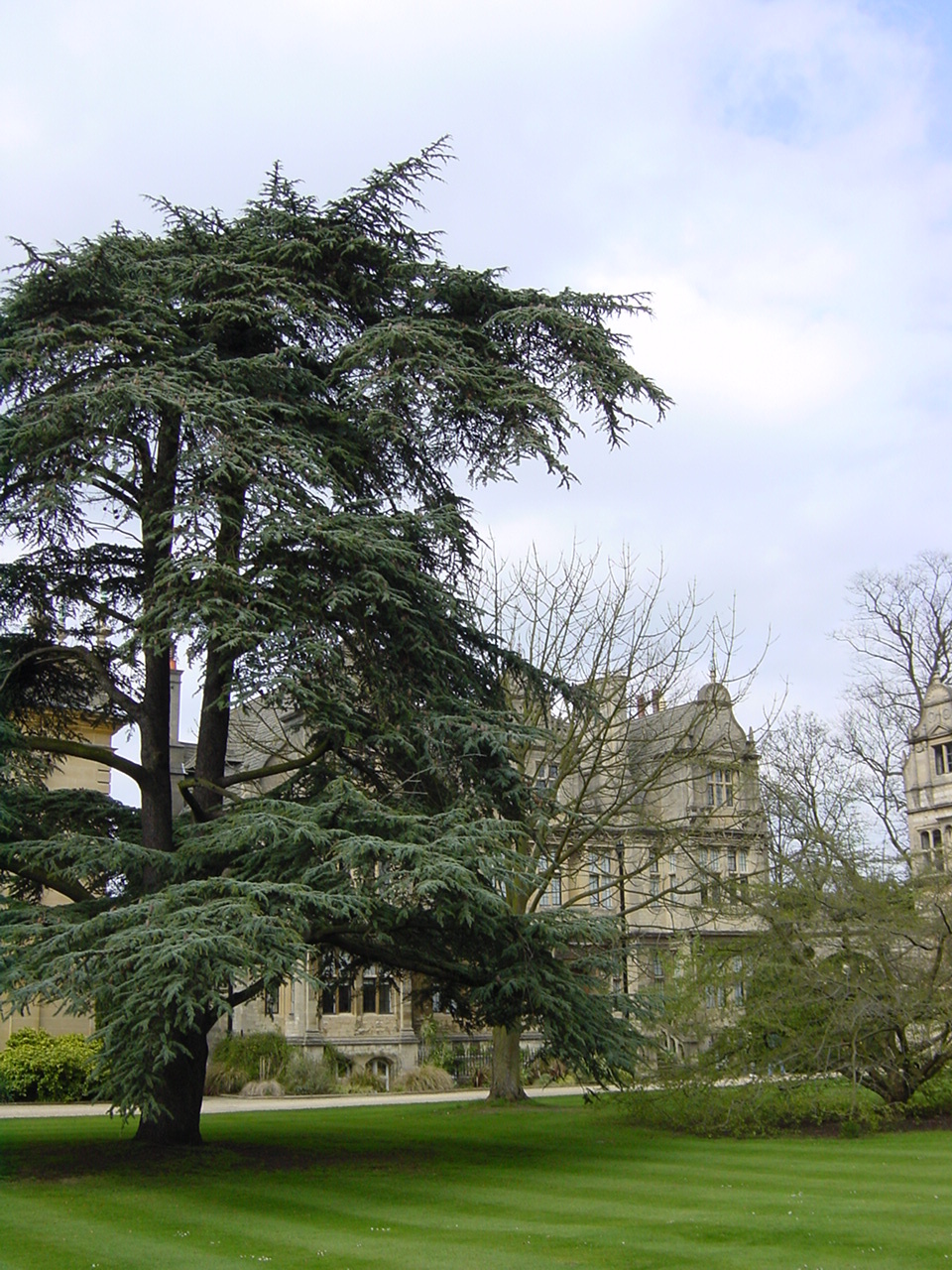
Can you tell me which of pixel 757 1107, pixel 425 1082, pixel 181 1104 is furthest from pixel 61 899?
pixel 757 1107

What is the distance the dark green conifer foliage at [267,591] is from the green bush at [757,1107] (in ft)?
19.9

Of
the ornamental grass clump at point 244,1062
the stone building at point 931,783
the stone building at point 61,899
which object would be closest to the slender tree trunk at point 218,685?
the stone building at point 61,899

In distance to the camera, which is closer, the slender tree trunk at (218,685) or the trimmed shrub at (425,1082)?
the slender tree trunk at (218,685)

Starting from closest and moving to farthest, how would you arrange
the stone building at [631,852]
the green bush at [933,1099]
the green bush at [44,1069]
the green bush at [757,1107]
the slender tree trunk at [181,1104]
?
the slender tree trunk at [181,1104] → the green bush at [757,1107] → the green bush at [933,1099] → the stone building at [631,852] → the green bush at [44,1069]

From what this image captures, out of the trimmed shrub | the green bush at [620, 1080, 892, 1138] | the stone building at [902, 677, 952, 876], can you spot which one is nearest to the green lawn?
the green bush at [620, 1080, 892, 1138]

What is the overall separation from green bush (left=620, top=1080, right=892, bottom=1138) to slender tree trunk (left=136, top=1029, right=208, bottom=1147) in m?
7.81

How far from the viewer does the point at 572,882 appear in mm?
39812

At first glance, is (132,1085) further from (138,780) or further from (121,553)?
(121,553)

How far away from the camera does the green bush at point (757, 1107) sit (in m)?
18.6

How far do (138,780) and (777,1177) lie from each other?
8735 mm

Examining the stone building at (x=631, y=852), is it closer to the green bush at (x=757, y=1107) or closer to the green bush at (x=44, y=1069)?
the green bush at (x=757, y=1107)

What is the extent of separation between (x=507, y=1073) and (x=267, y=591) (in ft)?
47.1

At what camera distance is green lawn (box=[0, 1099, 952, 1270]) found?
9.23 m

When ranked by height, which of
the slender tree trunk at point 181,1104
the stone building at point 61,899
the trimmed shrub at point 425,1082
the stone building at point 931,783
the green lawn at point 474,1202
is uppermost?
the stone building at point 931,783
